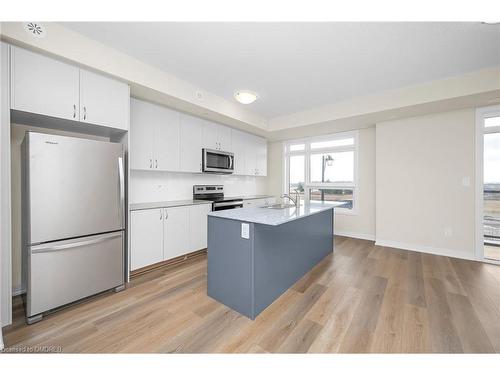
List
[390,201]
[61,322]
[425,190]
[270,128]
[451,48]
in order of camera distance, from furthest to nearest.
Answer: [270,128] → [390,201] → [425,190] → [451,48] → [61,322]

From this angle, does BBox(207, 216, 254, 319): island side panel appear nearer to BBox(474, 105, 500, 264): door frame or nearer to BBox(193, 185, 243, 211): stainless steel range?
BBox(193, 185, 243, 211): stainless steel range

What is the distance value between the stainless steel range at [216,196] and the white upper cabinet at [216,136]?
81 centimetres

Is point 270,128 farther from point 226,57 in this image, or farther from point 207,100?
point 226,57

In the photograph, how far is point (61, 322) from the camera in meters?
1.72

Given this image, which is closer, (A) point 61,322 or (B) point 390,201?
(A) point 61,322

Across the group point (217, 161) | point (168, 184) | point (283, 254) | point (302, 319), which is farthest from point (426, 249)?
point (168, 184)

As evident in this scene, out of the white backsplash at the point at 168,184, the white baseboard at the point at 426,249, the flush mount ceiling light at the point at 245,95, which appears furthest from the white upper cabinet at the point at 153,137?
the white baseboard at the point at 426,249

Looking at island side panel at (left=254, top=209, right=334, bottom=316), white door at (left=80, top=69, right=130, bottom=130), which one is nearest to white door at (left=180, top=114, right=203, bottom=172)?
white door at (left=80, top=69, right=130, bottom=130)

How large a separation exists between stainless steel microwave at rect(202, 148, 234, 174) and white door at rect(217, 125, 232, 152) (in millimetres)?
151

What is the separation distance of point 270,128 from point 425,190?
3059 millimetres

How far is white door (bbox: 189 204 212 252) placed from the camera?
316 cm

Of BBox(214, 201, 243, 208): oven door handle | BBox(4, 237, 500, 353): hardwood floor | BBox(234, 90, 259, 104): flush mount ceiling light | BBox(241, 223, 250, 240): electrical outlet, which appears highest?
BBox(234, 90, 259, 104): flush mount ceiling light

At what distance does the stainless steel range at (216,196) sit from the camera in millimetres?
3579
